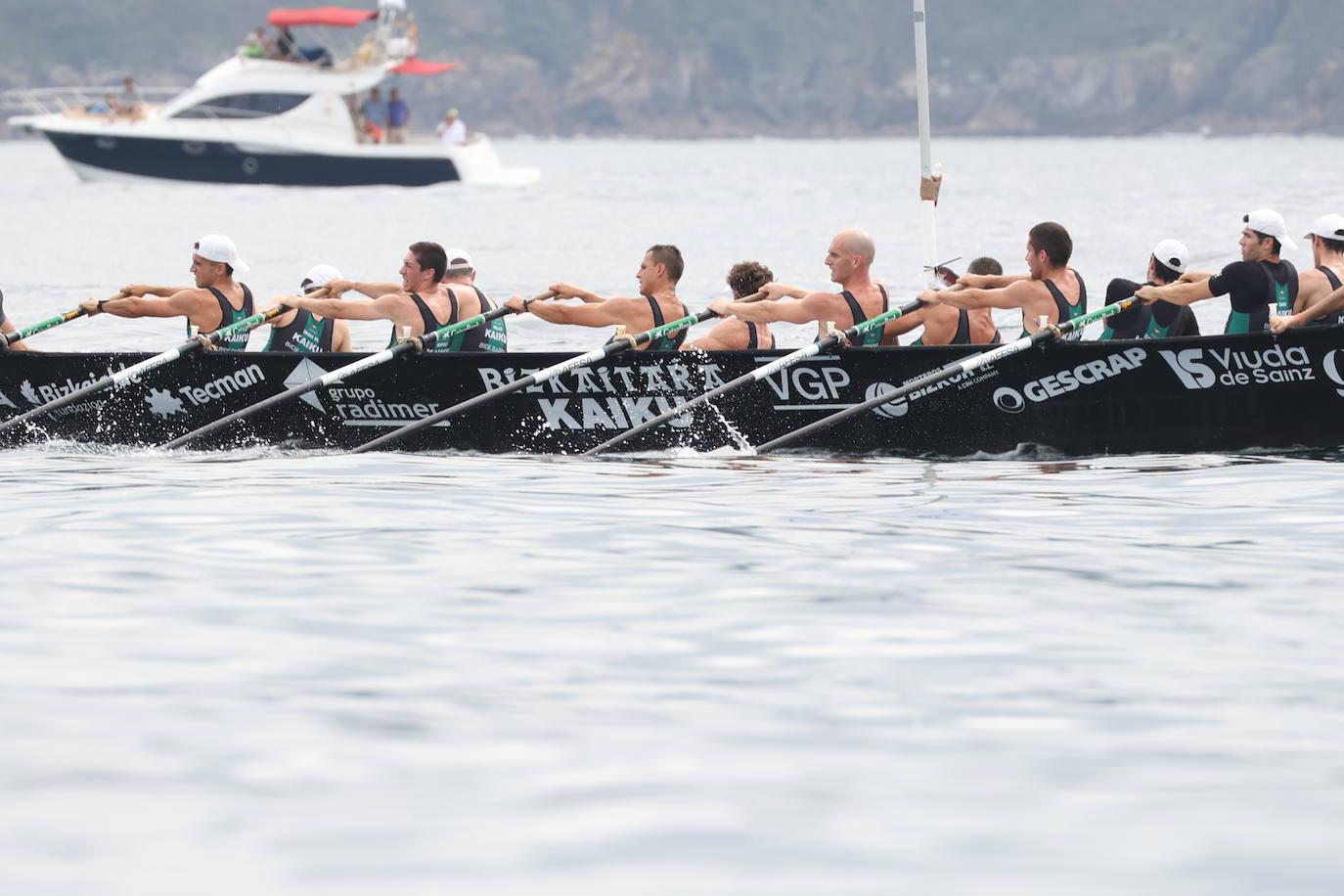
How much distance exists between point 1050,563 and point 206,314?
7.73m

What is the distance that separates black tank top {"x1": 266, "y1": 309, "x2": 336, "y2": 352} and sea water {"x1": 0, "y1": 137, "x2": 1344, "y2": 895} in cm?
127

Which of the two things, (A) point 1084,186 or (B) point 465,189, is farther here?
(A) point 1084,186

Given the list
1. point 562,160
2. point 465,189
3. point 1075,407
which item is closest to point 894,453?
point 1075,407

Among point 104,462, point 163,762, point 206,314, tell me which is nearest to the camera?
point 163,762

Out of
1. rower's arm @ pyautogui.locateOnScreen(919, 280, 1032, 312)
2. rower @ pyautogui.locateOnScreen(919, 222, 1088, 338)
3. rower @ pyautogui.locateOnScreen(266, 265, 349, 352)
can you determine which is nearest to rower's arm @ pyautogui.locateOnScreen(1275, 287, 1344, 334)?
rower @ pyautogui.locateOnScreen(919, 222, 1088, 338)

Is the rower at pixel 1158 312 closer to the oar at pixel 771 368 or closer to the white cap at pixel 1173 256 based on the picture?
the white cap at pixel 1173 256

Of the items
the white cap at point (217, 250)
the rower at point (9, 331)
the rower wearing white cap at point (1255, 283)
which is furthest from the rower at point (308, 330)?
the rower wearing white cap at point (1255, 283)

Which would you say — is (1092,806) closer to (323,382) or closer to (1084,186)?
(323,382)

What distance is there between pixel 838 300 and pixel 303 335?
14.0 ft

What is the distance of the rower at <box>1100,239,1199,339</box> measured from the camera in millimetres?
13688

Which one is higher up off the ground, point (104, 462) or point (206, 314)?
point (206, 314)

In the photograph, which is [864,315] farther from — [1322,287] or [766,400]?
[1322,287]

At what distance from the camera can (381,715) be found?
7.11 meters

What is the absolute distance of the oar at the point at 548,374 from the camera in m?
13.6
